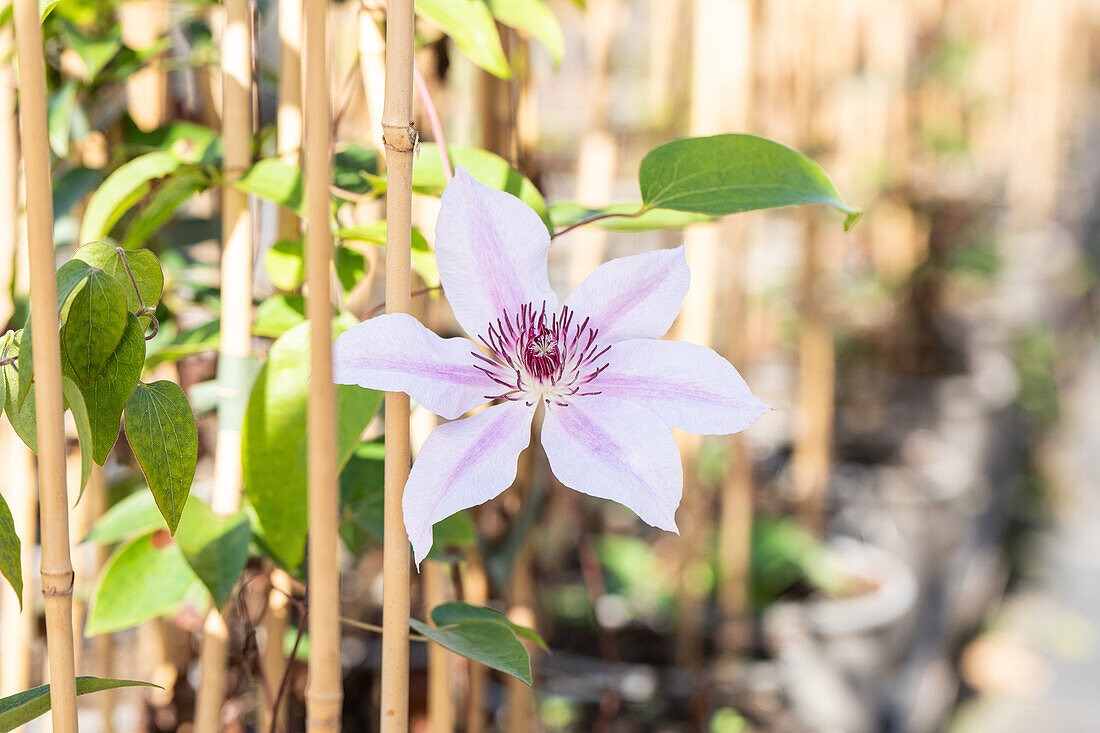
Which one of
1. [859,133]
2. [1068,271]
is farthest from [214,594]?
[1068,271]

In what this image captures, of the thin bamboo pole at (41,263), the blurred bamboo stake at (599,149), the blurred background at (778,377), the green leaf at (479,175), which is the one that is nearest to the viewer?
the thin bamboo pole at (41,263)

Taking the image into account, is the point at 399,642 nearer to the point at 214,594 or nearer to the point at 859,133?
the point at 214,594

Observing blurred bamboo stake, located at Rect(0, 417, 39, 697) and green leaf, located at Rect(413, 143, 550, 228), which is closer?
green leaf, located at Rect(413, 143, 550, 228)

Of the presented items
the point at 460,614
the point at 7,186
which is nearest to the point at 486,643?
the point at 460,614

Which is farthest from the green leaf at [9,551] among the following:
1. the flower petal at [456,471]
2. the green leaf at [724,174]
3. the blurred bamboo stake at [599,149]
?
the blurred bamboo stake at [599,149]

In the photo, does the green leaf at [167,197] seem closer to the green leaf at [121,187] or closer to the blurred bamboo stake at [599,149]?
the green leaf at [121,187]

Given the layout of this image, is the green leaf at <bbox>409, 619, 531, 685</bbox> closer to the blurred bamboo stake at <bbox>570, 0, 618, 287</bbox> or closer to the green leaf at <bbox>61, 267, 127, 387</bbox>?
the green leaf at <bbox>61, 267, 127, 387</bbox>

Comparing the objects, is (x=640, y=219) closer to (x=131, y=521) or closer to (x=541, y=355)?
(x=541, y=355)

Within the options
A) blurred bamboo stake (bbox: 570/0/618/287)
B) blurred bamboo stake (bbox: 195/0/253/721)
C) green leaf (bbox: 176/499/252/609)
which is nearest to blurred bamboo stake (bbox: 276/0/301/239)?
blurred bamboo stake (bbox: 195/0/253/721)
